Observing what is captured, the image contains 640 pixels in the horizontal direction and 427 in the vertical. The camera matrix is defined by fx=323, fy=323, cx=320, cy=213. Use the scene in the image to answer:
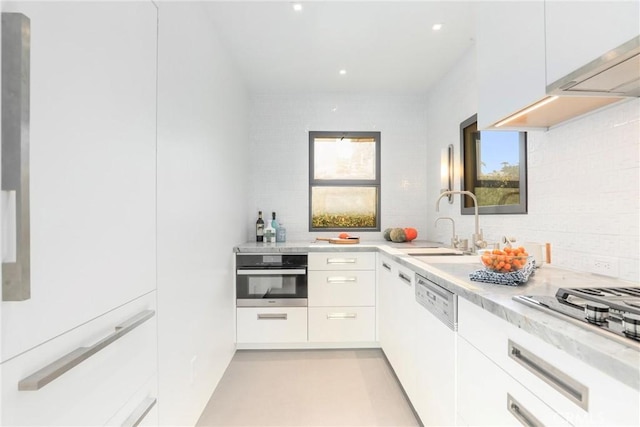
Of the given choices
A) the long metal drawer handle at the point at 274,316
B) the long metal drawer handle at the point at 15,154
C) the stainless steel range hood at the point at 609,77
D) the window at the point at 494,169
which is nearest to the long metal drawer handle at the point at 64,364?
the long metal drawer handle at the point at 15,154

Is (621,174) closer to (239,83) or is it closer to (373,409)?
(373,409)

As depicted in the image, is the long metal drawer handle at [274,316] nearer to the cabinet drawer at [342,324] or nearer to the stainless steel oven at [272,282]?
the stainless steel oven at [272,282]

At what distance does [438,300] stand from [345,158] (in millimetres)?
2472

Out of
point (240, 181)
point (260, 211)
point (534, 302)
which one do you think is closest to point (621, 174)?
point (534, 302)

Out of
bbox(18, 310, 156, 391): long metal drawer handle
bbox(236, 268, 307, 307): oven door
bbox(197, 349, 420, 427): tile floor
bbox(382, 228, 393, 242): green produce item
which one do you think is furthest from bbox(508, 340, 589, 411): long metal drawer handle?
bbox(382, 228, 393, 242): green produce item

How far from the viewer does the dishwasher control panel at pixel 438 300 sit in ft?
4.53

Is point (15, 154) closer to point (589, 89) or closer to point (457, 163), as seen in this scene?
point (589, 89)

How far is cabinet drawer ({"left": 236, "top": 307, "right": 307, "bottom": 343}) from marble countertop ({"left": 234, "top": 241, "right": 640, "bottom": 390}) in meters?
1.31

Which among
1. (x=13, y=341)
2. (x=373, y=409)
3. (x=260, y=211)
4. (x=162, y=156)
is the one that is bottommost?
(x=373, y=409)

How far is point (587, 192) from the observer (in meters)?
1.50

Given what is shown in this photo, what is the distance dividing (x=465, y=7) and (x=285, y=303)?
8.73 ft

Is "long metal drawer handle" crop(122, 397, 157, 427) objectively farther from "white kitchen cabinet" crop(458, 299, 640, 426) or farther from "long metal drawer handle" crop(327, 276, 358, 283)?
"long metal drawer handle" crop(327, 276, 358, 283)

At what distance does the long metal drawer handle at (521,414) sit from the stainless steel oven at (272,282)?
6.94 feet

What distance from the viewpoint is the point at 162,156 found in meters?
1.49
